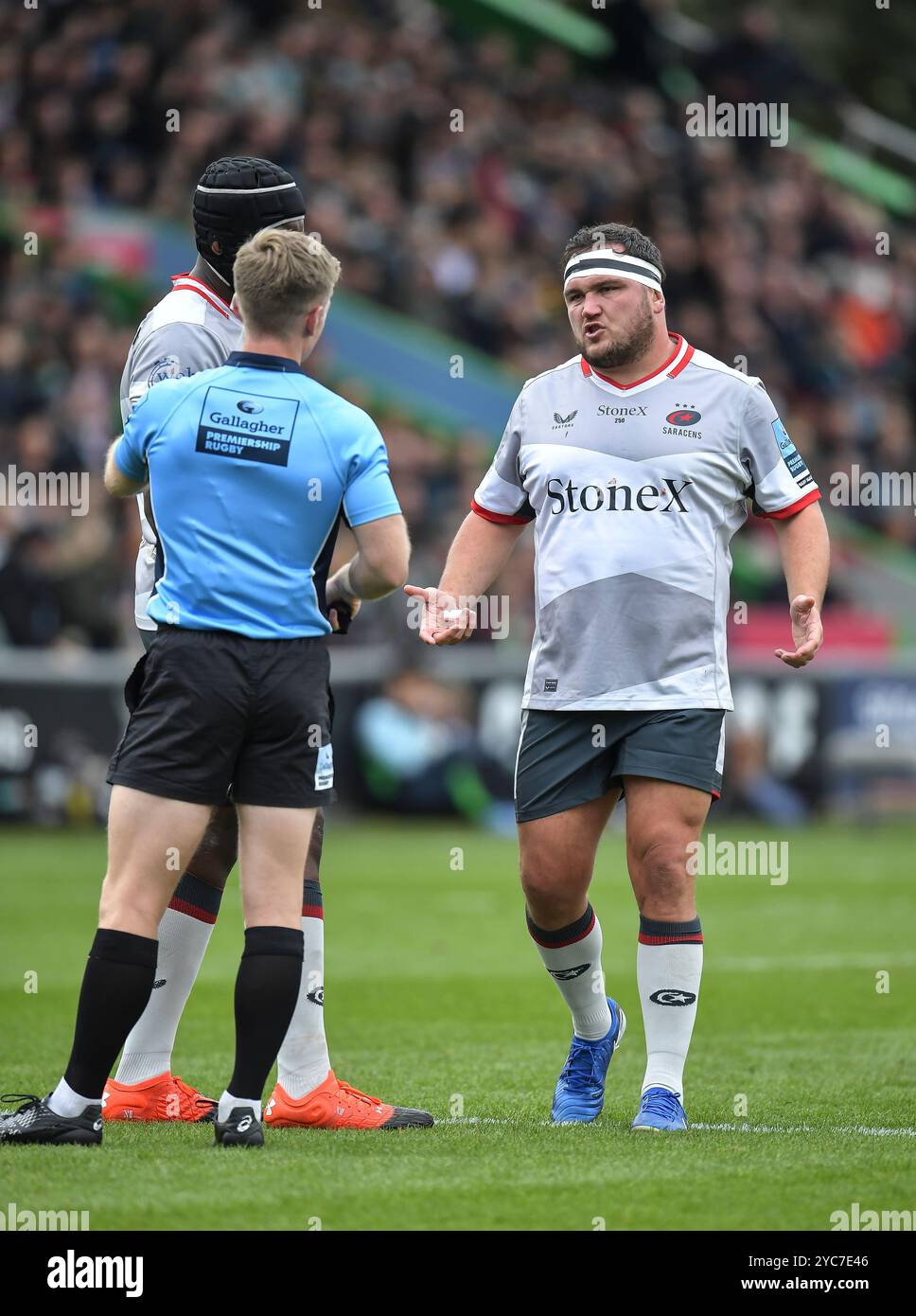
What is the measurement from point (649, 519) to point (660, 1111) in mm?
1722

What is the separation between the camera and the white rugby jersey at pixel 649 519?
581 cm

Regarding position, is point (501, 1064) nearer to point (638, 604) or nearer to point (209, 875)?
point (209, 875)

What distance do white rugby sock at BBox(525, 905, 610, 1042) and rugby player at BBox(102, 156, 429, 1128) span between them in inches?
25.6

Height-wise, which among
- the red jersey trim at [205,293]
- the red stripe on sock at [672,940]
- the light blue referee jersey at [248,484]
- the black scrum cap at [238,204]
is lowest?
the red stripe on sock at [672,940]

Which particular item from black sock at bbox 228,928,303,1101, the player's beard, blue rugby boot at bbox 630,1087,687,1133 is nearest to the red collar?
the player's beard

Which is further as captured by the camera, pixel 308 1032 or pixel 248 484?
pixel 308 1032

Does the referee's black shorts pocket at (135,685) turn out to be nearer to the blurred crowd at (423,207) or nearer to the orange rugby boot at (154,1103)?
the orange rugby boot at (154,1103)

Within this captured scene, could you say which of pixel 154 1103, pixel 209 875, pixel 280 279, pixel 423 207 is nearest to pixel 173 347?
pixel 280 279

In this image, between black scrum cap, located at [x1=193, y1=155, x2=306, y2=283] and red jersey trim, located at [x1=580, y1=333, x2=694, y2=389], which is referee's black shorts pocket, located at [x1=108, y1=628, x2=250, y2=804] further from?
red jersey trim, located at [x1=580, y1=333, x2=694, y2=389]

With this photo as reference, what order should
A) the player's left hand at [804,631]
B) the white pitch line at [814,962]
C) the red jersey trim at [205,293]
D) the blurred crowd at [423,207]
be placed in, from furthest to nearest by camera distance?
the blurred crowd at [423,207], the white pitch line at [814,962], the red jersey trim at [205,293], the player's left hand at [804,631]

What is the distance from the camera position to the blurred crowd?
18172 mm

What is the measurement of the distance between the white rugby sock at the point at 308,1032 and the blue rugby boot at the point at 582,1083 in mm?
722

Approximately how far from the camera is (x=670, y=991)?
574cm

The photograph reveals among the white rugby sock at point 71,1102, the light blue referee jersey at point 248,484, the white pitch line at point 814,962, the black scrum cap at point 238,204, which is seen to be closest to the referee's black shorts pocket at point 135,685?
the light blue referee jersey at point 248,484
